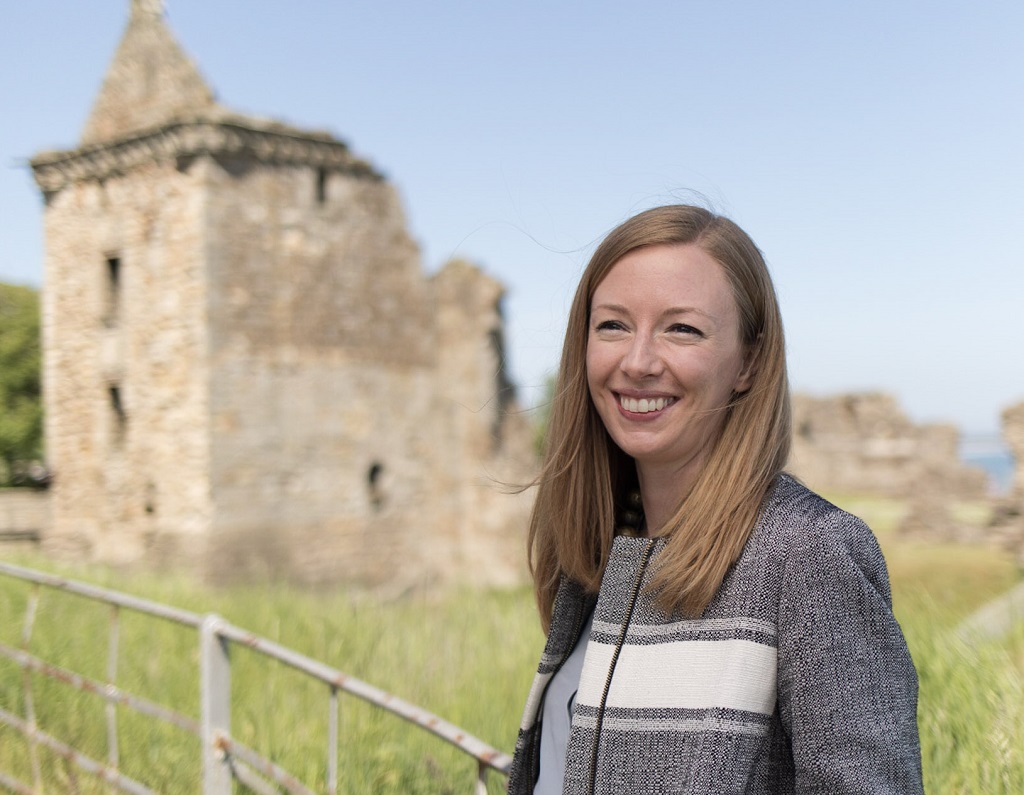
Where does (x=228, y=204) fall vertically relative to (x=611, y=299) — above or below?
above

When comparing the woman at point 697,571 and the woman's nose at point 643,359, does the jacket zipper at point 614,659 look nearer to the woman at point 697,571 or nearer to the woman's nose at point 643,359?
the woman at point 697,571

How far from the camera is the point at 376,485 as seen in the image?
15.3 metres

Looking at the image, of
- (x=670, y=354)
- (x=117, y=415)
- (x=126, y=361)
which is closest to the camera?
(x=670, y=354)

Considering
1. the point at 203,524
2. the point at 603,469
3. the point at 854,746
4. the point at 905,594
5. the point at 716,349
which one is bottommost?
the point at 203,524

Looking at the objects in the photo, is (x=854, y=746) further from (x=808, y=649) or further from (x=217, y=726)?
(x=217, y=726)

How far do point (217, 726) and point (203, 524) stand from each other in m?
10.9

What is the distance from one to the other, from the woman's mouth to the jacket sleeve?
0.34 m

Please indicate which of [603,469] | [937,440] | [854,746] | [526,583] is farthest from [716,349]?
[937,440]

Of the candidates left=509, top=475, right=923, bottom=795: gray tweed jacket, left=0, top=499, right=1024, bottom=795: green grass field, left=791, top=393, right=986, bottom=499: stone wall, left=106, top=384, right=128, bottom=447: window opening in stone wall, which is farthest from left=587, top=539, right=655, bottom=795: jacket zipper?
left=791, top=393, right=986, bottom=499: stone wall

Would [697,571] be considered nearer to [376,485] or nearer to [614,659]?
[614,659]

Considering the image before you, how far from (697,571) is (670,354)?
1.08ft

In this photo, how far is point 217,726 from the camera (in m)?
2.93

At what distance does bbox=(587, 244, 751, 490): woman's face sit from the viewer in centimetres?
152

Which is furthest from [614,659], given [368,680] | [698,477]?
[368,680]
